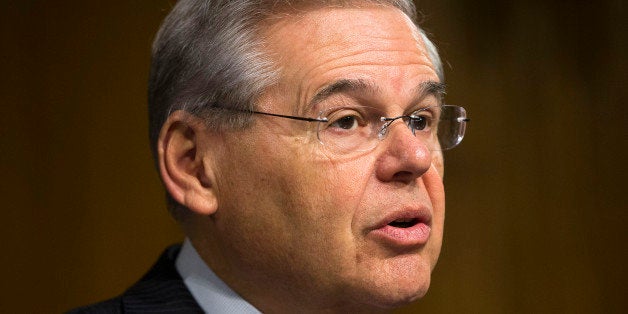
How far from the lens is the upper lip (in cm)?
180

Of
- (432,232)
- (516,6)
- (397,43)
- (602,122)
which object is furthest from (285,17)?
(602,122)

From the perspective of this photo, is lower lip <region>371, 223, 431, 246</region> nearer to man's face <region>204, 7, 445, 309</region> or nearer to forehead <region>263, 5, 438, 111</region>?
man's face <region>204, 7, 445, 309</region>

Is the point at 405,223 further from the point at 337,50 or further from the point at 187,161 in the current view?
the point at 187,161

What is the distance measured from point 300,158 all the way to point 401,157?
205 millimetres

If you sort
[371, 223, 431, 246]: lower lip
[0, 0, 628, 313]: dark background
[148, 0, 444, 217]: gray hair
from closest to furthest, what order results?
[371, 223, 431, 246]: lower lip
[148, 0, 444, 217]: gray hair
[0, 0, 628, 313]: dark background

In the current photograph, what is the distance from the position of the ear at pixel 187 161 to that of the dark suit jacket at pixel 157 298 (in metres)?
0.19

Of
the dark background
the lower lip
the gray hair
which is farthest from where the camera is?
the dark background

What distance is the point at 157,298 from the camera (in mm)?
2014

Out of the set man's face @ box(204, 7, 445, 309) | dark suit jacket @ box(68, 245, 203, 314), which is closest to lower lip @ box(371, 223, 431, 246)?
man's face @ box(204, 7, 445, 309)

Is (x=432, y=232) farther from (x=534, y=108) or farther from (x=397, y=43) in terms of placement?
(x=534, y=108)

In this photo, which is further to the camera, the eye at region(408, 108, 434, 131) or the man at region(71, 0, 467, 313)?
the eye at region(408, 108, 434, 131)

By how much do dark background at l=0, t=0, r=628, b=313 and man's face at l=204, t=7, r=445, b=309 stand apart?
0.98m

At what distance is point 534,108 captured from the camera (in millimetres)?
3125

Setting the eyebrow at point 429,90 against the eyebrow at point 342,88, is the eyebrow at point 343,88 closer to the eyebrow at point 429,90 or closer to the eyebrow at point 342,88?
the eyebrow at point 342,88
